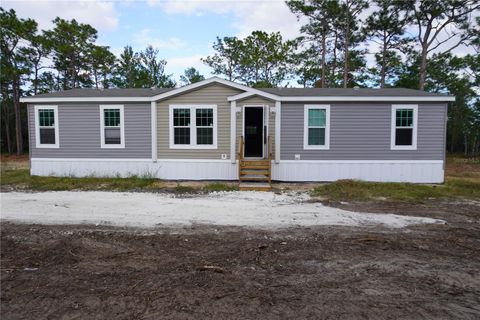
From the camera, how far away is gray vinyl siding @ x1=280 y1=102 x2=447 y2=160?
32.8ft

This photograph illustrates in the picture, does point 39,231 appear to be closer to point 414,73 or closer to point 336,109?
point 336,109

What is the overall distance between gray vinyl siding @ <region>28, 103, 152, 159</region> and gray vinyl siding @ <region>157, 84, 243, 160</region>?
0.52 metres

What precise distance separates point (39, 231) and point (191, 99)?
262 inches

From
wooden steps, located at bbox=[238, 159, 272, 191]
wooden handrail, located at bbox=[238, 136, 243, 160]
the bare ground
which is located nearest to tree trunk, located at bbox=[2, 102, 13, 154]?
wooden handrail, located at bbox=[238, 136, 243, 160]

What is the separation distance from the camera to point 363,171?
10.2m

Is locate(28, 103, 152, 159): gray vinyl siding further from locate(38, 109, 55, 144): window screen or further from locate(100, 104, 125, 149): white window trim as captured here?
locate(38, 109, 55, 144): window screen

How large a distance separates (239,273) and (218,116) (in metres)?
7.54

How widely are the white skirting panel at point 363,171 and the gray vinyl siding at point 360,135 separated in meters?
0.19

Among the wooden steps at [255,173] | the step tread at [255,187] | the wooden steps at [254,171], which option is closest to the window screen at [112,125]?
the wooden steps at [254,171]

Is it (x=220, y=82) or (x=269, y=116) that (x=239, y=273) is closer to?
(x=269, y=116)

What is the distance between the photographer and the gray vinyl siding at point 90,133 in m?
10.5

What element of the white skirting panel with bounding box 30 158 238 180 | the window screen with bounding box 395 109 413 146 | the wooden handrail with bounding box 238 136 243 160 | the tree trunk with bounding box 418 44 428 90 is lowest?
the white skirting panel with bounding box 30 158 238 180

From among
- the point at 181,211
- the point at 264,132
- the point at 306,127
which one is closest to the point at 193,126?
the point at 264,132

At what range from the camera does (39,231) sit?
479cm
